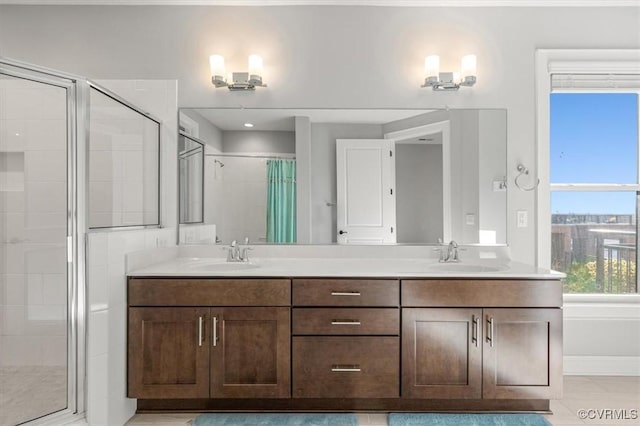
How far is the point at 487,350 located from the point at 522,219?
107 centimetres

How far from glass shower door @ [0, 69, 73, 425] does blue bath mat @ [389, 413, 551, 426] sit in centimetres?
170

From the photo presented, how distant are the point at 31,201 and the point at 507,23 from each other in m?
3.15

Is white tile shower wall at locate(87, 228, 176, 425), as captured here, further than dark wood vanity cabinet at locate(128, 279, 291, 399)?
No

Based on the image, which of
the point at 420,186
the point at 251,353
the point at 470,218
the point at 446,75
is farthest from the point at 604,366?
the point at 251,353

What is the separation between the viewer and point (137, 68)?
107 inches

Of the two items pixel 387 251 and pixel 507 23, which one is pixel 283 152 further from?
pixel 507 23

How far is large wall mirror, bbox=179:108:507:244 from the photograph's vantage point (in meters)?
2.64

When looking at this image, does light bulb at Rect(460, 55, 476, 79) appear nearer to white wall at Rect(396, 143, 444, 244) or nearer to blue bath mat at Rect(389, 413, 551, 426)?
white wall at Rect(396, 143, 444, 244)

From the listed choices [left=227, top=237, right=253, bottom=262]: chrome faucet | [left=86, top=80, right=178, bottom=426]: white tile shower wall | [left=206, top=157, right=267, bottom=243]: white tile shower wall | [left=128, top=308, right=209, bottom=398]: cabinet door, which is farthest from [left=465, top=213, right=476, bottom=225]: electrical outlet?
[left=86, top=80, right=178, bottom=426]: white tile shower wall

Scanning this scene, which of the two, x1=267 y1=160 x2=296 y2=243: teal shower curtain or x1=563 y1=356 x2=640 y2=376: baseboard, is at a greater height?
x1=267 y1=160 x2=296 y2=243: teal shower curtain

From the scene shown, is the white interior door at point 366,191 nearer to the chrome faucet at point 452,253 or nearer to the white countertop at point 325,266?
the white countertop at point 325,266

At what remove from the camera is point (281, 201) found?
268 cm

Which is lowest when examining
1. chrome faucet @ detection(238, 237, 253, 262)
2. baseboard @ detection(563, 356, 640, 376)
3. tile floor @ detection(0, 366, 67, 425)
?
baseboard @ detection(563, 356, 640, 376)

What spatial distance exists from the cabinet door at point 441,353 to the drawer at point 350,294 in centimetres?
14
